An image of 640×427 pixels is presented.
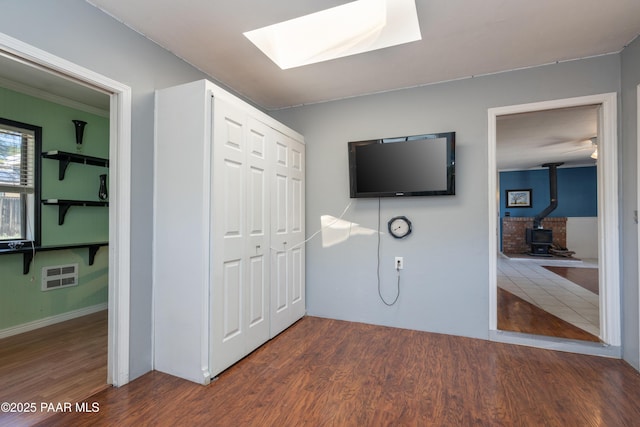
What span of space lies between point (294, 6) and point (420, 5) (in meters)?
0.78

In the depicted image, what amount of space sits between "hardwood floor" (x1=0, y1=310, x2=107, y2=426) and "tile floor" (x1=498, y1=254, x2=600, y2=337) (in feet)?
13.8

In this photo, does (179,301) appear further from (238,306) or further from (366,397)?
(366,397)

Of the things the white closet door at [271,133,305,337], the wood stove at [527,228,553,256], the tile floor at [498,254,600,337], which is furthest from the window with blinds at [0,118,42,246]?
the wood stove at [527,228,553,256]

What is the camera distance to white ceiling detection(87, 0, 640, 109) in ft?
6.14

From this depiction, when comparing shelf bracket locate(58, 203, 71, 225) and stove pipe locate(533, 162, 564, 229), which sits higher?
stove pipe locate(533, 162, 564, 229)

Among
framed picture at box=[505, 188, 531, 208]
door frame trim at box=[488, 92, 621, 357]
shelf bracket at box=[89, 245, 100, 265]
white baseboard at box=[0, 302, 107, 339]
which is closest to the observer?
door frame trim at box=[488, 92, 621, 357]

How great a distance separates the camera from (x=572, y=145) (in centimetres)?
579

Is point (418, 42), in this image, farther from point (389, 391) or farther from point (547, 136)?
point (547, 136)

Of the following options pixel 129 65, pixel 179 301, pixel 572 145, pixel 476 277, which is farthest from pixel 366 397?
pixel 572 145

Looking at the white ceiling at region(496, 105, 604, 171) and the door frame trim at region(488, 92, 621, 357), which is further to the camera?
the white ceiling at region(496, 105, 604, 171)

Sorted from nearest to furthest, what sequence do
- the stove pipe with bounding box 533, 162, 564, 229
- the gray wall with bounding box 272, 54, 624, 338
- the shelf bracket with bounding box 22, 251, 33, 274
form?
the gray wall with bounding box 272, 54, 624, 338, the shelf bracket with bounding box 22, 251, 33, 274, the stove pipe with bounding box 533, 162, 564, 229

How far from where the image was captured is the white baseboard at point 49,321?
9.27 ft

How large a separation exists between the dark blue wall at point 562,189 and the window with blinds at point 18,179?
10.0 m

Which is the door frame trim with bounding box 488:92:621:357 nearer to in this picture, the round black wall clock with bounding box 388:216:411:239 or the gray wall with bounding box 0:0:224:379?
the round black wall clock with bounding box 388:216:411:239
